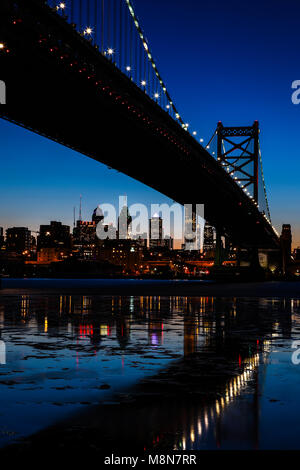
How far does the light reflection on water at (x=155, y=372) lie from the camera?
532 cm

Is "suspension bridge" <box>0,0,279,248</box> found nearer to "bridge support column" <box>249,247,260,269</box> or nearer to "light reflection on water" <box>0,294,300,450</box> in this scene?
"light reflection on water" <box>0,294,300,450</box>

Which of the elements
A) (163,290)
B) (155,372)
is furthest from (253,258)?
(155,372)

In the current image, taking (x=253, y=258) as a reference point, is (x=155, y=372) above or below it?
below

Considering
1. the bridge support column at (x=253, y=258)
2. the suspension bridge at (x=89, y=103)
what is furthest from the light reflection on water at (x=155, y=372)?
the bridge support column at (x=253, y=258)

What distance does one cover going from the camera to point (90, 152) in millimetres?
47281

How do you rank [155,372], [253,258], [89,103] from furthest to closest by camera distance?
[253,258] < [89,103] < [155,372]

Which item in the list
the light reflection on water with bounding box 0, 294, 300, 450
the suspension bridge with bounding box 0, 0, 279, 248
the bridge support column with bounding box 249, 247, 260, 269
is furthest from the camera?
the bridge support column with bounding box 249, 247, 260, 269

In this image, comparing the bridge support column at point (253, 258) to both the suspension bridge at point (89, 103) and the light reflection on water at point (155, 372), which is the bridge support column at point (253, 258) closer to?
the suspension bridge at point (89, 103)

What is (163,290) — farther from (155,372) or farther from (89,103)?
(155,372)

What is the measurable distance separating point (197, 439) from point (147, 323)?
485 inches

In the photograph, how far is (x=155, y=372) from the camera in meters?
8.43

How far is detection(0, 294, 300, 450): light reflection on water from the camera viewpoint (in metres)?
5.32

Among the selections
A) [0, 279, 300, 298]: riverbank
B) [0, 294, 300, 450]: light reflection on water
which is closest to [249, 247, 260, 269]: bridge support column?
[0, 279, 300, 298]: riverbank
